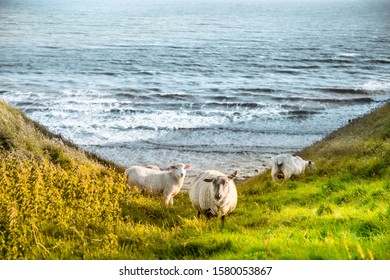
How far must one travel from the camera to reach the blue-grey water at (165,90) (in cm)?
1541

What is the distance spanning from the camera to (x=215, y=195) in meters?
7.28

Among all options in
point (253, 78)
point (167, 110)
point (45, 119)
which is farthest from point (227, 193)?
point (253, 78)

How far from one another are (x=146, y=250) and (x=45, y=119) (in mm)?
11410

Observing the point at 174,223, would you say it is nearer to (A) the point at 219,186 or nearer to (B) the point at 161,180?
(A) the point at 219,186

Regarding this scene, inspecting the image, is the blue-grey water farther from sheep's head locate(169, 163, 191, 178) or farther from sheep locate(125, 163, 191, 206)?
sheep's head locate(169, 163, 191, 178)

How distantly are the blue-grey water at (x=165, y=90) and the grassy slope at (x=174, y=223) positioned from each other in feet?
15.5

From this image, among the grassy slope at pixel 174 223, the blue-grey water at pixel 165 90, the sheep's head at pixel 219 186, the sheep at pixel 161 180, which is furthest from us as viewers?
the blue-grey water at pixel 165 90

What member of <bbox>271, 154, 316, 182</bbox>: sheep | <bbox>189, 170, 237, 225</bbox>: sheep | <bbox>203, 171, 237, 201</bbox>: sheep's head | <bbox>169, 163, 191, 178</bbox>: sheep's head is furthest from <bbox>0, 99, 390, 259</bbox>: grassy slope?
<bbox>271, 154, 316, 182</bbox>: sheep

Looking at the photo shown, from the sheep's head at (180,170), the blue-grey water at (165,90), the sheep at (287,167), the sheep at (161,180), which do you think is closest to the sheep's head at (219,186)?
the sheep's head at (180,170)

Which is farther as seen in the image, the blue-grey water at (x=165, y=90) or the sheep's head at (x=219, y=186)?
the blue-grey water at (x=165, y=90)

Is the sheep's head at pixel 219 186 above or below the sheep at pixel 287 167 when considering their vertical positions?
above

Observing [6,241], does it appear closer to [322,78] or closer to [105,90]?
[105,90]

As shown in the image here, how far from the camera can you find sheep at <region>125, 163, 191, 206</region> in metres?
9.86

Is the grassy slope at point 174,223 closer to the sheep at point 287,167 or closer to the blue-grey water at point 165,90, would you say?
the sheep at point 287,167
